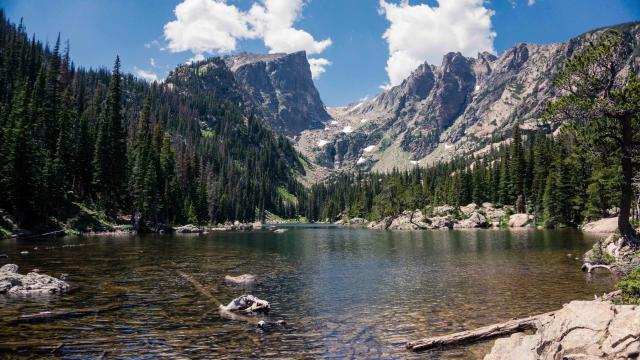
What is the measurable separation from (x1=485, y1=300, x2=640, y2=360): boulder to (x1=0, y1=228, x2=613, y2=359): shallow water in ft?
14.7

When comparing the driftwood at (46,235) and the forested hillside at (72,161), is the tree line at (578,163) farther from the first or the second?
the forested hillside at (72,161)

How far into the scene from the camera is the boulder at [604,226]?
8584 centimetres

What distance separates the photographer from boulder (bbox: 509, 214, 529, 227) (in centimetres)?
12106

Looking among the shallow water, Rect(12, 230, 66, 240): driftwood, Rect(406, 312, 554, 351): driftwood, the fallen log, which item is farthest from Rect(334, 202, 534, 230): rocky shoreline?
Rect(406, 312, 554, 351): driftwood

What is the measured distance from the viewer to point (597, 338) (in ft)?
38.1

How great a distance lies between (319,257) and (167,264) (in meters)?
19.2

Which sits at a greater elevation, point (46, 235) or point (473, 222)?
point (46, 235)

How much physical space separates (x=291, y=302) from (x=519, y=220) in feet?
369

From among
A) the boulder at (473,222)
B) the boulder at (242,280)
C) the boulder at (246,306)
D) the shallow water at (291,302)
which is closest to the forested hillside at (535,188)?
the boulder at (473,222)

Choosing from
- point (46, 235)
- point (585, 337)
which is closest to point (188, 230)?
point (46, 235)

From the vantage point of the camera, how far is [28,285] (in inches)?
1093

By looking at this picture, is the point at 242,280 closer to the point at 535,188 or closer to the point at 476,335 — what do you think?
the point at 476,335

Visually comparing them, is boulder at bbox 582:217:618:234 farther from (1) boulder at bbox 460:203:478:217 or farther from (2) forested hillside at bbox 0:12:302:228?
(2) forested hillside at bbox 0:12:302:228

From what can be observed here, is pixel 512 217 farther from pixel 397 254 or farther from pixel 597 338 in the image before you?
pixel 597 338
